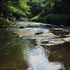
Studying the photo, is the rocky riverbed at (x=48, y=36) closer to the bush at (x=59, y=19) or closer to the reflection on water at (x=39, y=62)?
the reflection on water at (x=39, y=62)

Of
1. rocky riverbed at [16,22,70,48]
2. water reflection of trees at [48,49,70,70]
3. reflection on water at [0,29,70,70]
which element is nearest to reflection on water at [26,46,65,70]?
reflection on water at [0,29,70,70]

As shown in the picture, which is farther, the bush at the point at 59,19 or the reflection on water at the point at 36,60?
the bush at the point at 59,19

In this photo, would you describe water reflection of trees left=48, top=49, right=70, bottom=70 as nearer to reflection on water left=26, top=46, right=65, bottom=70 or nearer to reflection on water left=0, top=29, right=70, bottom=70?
reflection on water left=0, top=29, right=70, bottom=70

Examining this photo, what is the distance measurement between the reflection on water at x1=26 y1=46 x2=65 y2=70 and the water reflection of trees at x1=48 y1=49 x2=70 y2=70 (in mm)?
307

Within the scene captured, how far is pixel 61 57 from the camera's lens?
15.5 meters

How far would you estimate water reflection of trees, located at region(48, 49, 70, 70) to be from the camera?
13602 mm

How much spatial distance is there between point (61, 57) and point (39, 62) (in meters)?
1.96

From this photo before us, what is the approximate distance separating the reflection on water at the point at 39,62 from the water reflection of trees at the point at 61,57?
0.31 m

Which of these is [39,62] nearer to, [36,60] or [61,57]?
[36,60]

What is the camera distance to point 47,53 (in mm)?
16953

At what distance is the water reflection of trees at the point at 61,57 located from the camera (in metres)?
13.6

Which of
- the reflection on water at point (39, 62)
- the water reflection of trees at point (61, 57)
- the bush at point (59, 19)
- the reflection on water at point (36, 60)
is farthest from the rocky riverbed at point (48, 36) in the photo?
the bush at point (59, 19)

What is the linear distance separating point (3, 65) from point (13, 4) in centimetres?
347

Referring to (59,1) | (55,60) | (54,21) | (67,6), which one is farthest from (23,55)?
(59,1)
